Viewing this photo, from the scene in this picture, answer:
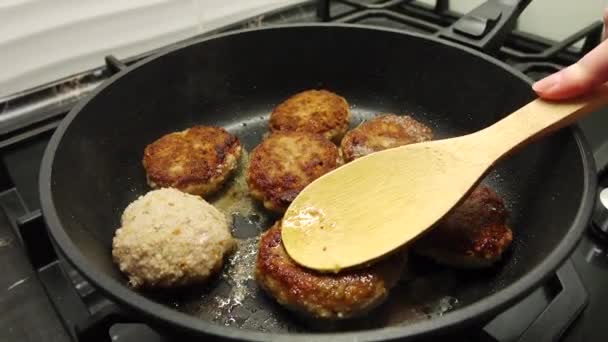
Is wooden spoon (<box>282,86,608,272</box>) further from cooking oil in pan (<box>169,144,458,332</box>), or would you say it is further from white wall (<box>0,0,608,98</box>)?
→ white wall (<box>0,0,608,98</box>)

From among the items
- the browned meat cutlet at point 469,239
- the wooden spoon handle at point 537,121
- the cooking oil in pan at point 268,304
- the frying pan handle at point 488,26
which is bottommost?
the cooking oil in pan at point 268,304

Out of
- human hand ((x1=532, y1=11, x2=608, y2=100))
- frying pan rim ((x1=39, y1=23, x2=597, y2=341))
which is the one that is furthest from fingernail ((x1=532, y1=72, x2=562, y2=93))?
frying pan rim ((x1=39, y1=23, x2=597, y2=341))

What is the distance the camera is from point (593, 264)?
0.91 metres

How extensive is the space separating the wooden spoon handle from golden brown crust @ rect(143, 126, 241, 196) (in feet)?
1.72

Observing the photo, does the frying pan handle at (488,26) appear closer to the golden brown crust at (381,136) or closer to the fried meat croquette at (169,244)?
the golden brown crust at (381,136)

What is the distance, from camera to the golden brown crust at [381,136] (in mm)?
1072

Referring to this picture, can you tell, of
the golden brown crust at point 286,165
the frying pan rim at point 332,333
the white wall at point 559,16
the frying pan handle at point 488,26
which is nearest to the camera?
the frying pan rim at point 332,333

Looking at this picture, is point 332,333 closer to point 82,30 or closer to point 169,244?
point 169,244

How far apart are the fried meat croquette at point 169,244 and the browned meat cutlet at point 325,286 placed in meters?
0.10

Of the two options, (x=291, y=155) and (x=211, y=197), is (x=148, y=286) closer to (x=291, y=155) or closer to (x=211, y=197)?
(x=211, y=197)

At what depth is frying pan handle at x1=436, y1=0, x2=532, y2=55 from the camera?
1.13 m

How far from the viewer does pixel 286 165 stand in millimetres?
1026

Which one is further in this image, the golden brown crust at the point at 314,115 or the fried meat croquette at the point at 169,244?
the golden brown crust at the point at 314,115

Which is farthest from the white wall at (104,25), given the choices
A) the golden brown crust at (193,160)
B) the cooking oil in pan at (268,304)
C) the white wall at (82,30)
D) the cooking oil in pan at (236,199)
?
the cooking oil in pan at (268,304)
